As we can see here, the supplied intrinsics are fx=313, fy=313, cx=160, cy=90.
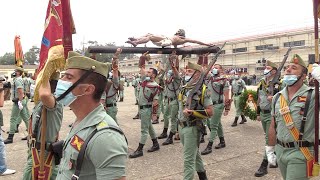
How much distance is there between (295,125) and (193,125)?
1603 mm

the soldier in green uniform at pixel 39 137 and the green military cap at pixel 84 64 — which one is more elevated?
the green military cap at pixel 84 64

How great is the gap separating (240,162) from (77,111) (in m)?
4.81

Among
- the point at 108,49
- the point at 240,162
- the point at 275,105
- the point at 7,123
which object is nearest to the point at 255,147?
the point at 240,162

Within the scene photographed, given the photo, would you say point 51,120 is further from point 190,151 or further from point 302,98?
point 302,98

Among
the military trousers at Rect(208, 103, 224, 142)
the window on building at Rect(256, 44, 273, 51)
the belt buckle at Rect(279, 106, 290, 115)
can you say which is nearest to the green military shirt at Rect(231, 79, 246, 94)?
the military trousers at Rect(208, 103, 224, 142)

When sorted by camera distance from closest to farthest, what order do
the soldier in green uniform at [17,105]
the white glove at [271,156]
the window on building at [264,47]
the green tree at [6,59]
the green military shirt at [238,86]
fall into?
the white glove at [271,156]
the soldier in green uniform at [17,105]
the green military shirt at [238,86]
the window on building at [264,47]
the green tree at [6,59]

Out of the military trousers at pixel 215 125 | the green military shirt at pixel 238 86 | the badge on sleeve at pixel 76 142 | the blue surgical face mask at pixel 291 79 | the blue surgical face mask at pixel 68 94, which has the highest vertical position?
the blue surgical face mask at pixel 68 94

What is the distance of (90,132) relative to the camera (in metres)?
2.03

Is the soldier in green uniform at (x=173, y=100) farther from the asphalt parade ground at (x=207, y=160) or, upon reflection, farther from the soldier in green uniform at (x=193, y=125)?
the soldier in green uniform at (x=193, y=125)

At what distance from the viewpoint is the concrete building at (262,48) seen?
128 ft

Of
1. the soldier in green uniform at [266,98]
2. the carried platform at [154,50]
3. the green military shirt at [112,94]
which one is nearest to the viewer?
the carried platform at [154,50]

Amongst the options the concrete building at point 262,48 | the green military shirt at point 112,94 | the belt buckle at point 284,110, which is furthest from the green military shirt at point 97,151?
the concrete building at point 262,48

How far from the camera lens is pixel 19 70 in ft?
31.2

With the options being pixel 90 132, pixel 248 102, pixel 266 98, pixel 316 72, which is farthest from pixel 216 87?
pixel 90 132
